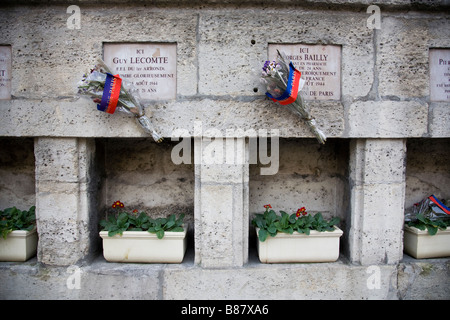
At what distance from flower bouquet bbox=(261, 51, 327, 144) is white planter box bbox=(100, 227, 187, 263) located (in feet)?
4.31

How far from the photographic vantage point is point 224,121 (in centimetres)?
234

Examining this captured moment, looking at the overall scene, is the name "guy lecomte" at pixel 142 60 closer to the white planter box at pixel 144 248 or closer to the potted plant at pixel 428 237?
the white planter box at pixel 144 248

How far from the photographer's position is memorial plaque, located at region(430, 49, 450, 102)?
2449mm

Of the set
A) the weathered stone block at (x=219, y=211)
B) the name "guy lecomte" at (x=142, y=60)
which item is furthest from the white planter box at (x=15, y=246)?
the name "guy lecomte" at (x=142, y=60)

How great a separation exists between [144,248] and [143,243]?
0.14ft

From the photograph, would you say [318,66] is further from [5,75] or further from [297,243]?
[5,75]

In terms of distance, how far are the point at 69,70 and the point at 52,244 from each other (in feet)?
4.52

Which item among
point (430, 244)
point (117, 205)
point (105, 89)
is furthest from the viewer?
point (117, 205)

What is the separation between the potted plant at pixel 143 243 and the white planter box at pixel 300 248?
0.69 metres

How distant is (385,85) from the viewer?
7.81 feet

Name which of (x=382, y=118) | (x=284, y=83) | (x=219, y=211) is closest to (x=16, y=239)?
(x=219, y=211)

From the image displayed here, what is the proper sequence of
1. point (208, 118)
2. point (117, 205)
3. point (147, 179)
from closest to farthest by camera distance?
1. point (208, 118)
2. point (117, 205)
3. point (147, 179)

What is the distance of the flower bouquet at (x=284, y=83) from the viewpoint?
2121 millimetres

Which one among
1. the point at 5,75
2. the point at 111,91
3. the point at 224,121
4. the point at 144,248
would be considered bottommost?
the point at 144,248
